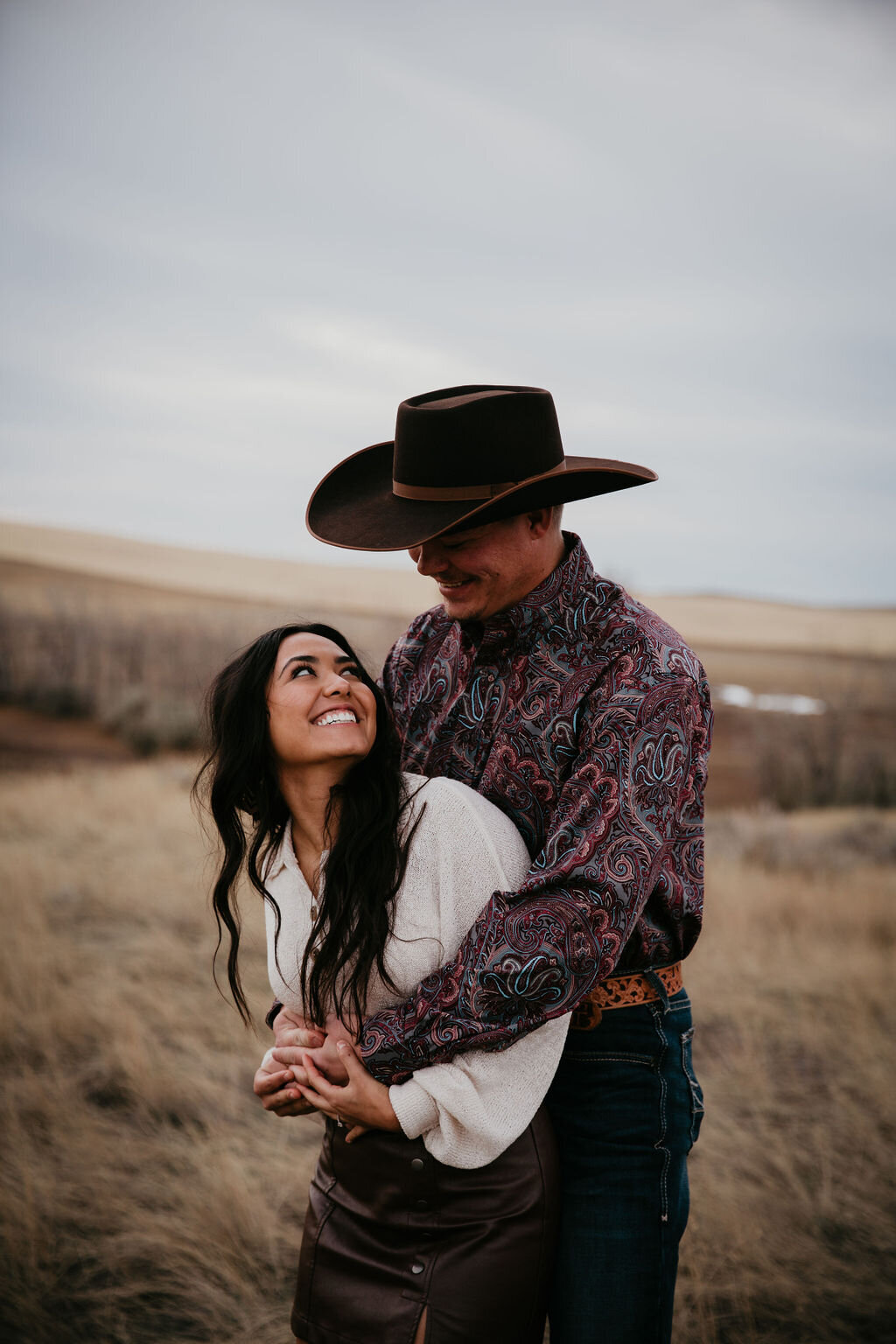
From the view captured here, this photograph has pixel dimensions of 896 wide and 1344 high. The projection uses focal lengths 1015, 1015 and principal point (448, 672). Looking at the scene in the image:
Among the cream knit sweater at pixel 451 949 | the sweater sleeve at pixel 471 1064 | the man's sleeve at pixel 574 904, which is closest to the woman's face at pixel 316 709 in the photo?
the cream knit sweater at pixel 451 949

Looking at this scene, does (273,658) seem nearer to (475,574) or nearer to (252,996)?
(475,574)

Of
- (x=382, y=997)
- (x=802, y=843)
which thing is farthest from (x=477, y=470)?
(x=802, y=843)

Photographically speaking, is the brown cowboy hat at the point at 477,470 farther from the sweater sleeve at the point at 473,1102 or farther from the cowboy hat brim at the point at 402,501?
the sweater sleeve at the point at 473,1102

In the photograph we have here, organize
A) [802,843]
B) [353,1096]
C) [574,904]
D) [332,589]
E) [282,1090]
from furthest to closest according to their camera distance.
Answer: [332,589] < [802,843] < [282,1090] < [353,1096] < [574,904]

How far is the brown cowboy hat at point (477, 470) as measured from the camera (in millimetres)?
2004

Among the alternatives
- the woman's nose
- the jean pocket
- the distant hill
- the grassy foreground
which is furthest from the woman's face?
the distant hill

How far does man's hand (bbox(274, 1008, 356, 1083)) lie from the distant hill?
1842 cm

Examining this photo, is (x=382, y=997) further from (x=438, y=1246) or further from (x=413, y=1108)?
(x=438, y=1246)

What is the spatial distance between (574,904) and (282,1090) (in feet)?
2.33

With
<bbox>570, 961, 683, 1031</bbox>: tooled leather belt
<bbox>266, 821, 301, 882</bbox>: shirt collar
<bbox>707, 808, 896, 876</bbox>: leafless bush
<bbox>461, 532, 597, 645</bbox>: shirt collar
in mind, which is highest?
<bbox>461, 532, 597, 645</bbox>: shirt collar

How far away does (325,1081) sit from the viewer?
6.25 ft

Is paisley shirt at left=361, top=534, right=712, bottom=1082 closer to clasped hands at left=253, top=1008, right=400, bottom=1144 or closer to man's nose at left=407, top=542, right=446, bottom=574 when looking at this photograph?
clasped hands at left=253, top=1008, right=400, bottom=1144

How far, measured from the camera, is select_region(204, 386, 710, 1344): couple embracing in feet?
5.90

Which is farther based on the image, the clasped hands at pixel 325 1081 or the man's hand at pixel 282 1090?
the man's hand at pixel 282 1090
